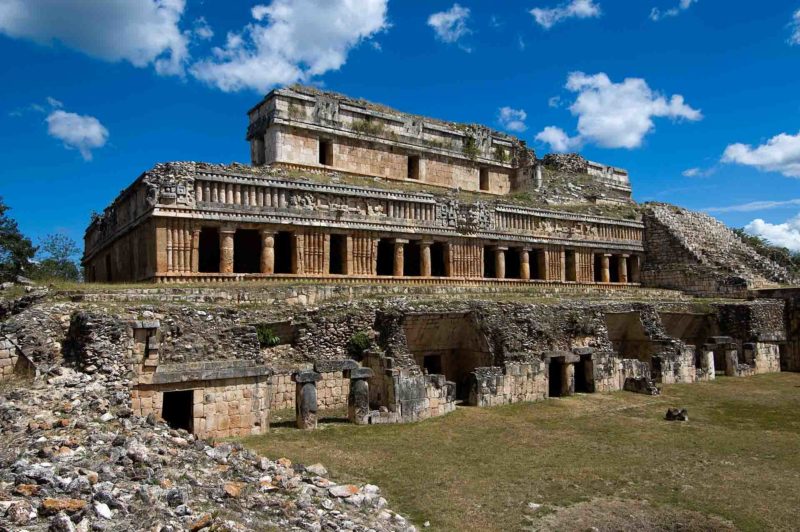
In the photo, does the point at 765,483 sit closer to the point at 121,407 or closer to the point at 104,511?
the point at 104,511

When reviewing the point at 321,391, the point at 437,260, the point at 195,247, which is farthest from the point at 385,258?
the point at 321,391

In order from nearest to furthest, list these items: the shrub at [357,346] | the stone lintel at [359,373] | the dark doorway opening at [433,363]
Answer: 1. the stone lintel at [359,373]
2. the shrub at [357,346]
3. the dark doorway opening at [433,363]

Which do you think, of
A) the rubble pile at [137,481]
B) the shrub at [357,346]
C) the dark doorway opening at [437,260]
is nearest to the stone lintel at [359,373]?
the shrub at [357,346]

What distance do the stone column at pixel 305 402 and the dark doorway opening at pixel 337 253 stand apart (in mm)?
9451

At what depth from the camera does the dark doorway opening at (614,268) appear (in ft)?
99.7

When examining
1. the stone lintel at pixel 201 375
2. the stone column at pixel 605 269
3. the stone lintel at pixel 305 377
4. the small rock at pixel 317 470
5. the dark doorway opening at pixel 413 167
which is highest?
the dark doorway opening at pixel 413 167

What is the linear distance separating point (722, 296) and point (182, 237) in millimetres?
22631

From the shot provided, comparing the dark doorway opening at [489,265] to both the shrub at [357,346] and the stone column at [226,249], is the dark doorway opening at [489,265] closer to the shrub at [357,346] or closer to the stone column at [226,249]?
the stone column at [226,249]

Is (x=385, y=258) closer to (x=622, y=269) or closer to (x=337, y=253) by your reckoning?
(x=337, y=253)

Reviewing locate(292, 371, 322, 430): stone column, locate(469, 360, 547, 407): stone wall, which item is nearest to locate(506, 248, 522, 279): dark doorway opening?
locate(469, 360, 547, 407): stone wall

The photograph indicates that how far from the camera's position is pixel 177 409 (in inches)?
488

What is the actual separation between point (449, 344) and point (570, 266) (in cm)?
1235

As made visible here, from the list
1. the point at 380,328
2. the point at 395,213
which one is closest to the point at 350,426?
the point at 380,328

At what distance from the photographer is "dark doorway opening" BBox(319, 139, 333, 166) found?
27.2 meters
